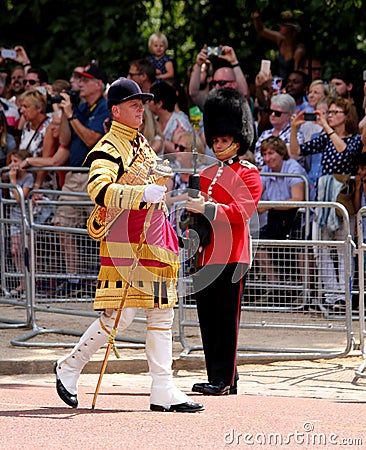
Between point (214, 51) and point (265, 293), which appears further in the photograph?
point (214, 51)

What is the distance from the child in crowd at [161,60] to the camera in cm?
1391

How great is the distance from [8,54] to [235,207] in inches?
324

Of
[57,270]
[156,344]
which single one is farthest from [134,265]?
[57,270]

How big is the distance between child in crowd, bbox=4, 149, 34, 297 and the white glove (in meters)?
4.21

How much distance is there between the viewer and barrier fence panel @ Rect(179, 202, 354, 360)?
9.57m

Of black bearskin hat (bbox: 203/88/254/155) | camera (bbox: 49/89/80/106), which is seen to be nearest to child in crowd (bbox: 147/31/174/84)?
camera (bbox: 49/89/80/106)

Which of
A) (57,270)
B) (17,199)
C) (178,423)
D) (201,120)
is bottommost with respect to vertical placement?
(178,423)

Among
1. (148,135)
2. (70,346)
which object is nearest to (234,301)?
(70,346)

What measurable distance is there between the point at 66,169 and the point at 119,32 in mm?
4826

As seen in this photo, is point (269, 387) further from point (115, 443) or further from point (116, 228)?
point (115, 443)

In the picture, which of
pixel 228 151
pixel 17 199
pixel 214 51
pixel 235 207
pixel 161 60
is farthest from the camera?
pixel 161 60

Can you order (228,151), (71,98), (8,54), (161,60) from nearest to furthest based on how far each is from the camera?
1. (228,151)
2. (71,98)
3. (161,60)
4. (8,54)

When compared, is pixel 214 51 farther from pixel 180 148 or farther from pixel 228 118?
pixel 228 118

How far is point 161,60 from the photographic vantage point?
1412cm
